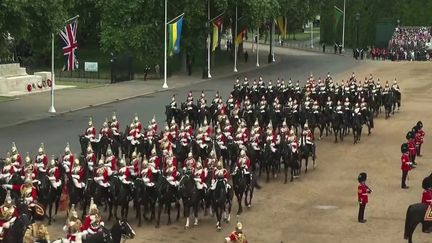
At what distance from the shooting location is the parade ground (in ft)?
59.4

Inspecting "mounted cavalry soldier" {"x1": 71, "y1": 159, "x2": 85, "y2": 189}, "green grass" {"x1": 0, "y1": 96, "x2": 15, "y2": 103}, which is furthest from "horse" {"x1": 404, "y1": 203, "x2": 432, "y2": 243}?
"green grass" {"x1": 0, "y1": 96, "x2": 15, "y2": 103}

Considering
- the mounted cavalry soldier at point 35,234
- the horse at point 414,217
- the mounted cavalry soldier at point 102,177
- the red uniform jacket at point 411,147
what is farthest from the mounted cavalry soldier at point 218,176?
the red uniform jacket at point 411,147

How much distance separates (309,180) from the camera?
24.2m

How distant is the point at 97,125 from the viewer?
3278 centimetres

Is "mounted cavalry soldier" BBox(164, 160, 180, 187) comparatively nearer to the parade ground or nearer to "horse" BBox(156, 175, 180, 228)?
"horse" BBox(156, 175, 180, 228)

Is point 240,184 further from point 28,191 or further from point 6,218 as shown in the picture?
point 6,218

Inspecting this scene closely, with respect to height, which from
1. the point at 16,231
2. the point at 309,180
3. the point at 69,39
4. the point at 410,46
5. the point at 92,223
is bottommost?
the point at 309,180

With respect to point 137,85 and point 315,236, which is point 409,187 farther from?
point 137,85

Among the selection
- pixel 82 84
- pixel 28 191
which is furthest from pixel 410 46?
pixel 28 191

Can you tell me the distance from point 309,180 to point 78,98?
894 inches

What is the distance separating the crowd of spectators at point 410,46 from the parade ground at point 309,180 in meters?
24.9

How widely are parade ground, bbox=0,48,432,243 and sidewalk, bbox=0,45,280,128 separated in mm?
104

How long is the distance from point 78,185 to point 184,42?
1515 inches

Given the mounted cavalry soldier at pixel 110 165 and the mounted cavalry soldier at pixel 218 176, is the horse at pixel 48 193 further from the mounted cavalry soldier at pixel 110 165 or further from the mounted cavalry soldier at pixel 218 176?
the mounted cavalry soldier at pixel 218 176
